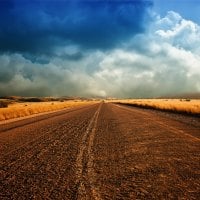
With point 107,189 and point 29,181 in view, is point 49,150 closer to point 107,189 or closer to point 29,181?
point 29,181

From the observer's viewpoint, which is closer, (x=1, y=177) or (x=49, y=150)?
(x=1, y=177)

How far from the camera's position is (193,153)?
7645 millimetres

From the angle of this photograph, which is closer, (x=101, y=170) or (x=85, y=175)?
(x=85, y=175)

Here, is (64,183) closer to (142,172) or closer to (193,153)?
(142,172)

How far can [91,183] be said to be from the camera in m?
5.16

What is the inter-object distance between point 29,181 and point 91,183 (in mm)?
1280

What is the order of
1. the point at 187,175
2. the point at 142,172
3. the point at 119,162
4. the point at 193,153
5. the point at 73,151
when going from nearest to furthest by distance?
1. the point at 187,175
2. the point at 142,172
3. the point at 119,162
4. the point at 193,153
5. the point at 73,151

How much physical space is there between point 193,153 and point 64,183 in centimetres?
413

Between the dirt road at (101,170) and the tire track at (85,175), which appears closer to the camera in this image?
the tire track at (85,175)

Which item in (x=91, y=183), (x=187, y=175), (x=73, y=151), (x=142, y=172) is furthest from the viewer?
(x=73, y=151)

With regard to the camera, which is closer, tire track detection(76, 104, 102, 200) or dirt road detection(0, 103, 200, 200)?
tire track detection(76, 104, 102, 200)

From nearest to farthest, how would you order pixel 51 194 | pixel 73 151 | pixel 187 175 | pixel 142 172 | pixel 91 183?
pixel 51 194
pixel 91 183
pixel 187 175
pixel 142 172
pixel 73 151

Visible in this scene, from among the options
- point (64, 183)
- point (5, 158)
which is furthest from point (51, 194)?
point (5, 158)

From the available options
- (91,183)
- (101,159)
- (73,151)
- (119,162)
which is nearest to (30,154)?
(73,151)
